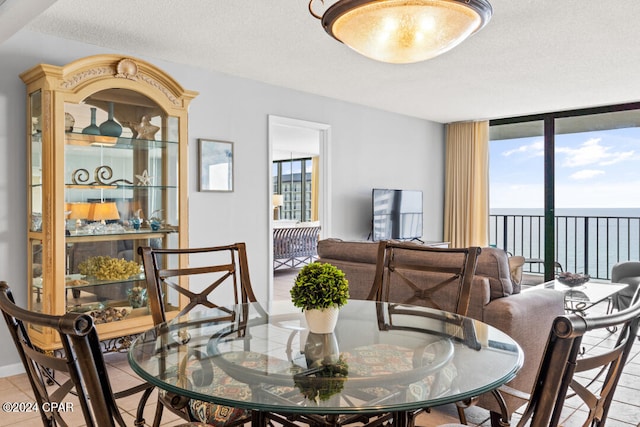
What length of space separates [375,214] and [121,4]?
3.85 metres

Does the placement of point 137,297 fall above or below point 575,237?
below

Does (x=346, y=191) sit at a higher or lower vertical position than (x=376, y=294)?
higher

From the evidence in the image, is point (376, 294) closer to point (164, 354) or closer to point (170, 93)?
point (164, 354)

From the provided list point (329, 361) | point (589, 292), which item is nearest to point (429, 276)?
point (329, 361)

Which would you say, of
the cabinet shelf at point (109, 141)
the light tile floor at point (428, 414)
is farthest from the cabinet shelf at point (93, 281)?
the cabinet shelf at point (109, 141)

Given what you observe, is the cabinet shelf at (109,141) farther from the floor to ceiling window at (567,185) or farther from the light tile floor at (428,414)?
the floor to ceiling window at (567,185)

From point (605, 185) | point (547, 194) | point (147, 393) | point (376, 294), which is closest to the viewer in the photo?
point (147, 393)

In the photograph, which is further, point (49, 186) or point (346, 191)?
point (346, 191)

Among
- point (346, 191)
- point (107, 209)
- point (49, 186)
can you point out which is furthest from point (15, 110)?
point (346, 191)

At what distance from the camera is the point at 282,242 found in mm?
7480

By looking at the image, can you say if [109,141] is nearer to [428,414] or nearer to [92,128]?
[92,128]

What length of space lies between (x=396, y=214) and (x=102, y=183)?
152 inches

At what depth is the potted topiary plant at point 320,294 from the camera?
1635mm

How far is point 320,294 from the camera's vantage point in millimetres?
1637
